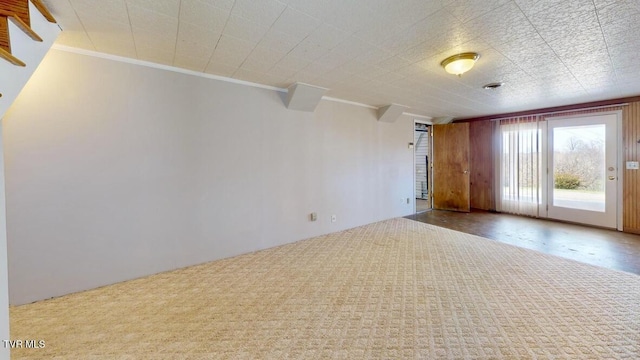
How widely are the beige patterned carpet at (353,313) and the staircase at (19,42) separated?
1696 mm

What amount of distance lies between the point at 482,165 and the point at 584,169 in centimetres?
183

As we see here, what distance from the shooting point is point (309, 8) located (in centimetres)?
181

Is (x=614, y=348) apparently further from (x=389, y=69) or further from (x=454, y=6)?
(x=389, y=69)

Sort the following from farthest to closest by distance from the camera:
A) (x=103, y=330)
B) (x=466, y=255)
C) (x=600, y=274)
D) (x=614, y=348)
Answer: (x=466, y=255) < (x=600, y=274) < (x=103, y=330) < (x=614, y=348)

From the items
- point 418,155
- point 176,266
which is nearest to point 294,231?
point 176,266

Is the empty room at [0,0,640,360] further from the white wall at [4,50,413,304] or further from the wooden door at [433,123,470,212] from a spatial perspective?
the wooden door at [433,123,470,212]

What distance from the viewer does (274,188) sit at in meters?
3.79

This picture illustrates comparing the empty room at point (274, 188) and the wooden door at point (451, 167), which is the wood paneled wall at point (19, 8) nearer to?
the empty room at point (274, 188)

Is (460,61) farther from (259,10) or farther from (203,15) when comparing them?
(203,15)

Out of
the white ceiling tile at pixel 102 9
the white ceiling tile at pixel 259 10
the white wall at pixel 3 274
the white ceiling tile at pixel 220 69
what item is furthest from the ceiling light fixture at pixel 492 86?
the white wall at pixel 3 274

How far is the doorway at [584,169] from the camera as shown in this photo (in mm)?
4582

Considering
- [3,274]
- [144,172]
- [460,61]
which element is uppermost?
[460,61]

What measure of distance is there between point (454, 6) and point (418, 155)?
7.61 meters

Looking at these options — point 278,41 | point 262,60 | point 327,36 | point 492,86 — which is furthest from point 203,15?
point 492,86
